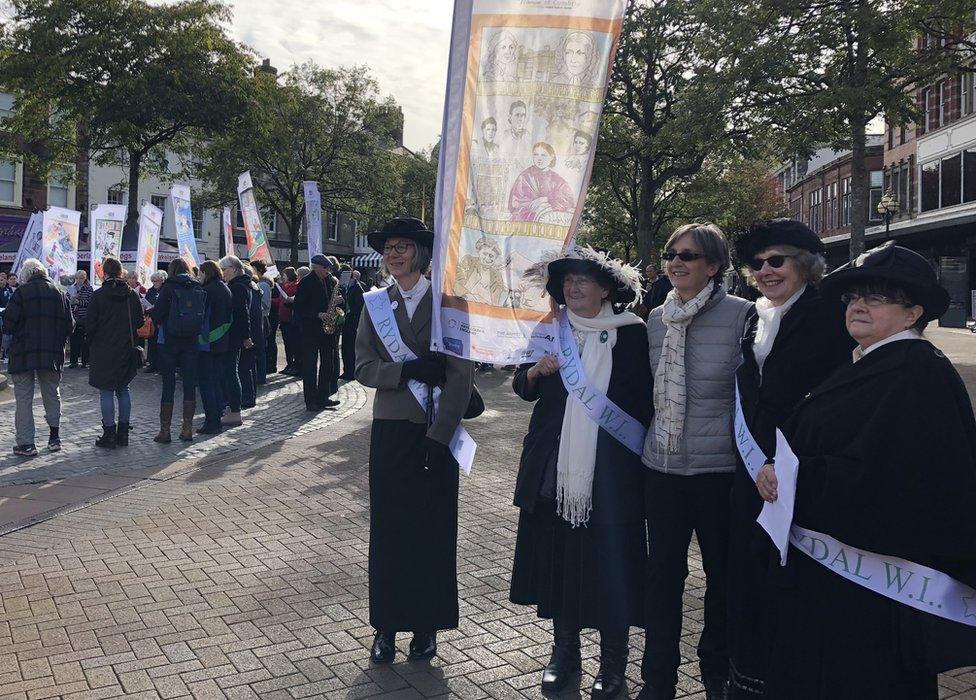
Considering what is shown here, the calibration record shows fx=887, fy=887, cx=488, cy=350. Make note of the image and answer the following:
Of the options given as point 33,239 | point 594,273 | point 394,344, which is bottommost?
point 394,344

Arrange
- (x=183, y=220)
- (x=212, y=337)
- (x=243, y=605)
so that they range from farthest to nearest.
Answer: (x=183, y=220) → (x=212, y=337) → (x=243, y=605)

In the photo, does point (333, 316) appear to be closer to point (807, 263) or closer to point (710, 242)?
point (710, 242)

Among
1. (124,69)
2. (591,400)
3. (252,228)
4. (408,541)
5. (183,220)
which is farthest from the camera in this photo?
(124,69)

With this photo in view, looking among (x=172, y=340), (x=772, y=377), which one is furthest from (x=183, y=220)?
(x=772, y=377)

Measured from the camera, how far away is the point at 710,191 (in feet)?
109

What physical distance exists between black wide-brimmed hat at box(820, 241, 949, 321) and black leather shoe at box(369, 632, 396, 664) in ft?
8.44

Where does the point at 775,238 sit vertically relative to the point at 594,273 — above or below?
above

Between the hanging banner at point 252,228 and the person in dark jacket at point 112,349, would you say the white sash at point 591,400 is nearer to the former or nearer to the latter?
the person in dark jacket at point 112,349

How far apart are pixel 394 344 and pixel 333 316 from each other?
8.22 meters

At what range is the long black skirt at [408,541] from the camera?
4125mm

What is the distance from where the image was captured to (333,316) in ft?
40.1

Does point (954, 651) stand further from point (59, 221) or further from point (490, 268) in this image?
point (59, 221)

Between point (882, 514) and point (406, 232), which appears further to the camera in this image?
point (406, 232)

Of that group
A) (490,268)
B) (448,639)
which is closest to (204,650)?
(448,639)
